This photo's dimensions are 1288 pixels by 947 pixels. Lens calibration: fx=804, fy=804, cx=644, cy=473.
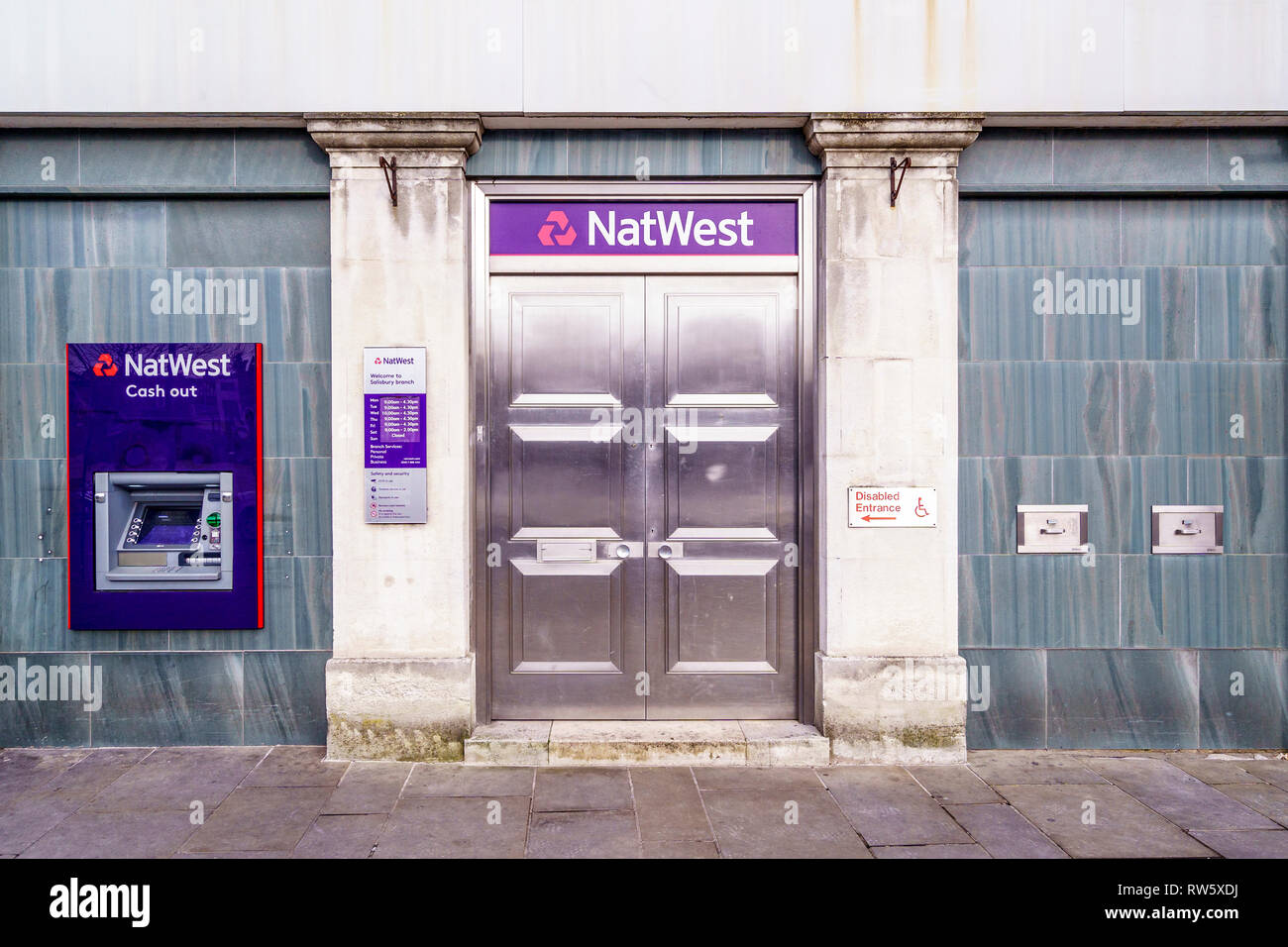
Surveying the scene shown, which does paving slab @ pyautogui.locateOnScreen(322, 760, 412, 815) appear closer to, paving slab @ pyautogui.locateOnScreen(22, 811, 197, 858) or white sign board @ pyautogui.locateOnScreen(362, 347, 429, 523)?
paving slab @ pyautogui.locateOnScreen(22, 811, 197, 858)

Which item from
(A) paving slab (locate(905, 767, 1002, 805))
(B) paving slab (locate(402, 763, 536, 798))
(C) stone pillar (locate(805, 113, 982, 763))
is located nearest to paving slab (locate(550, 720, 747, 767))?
(B) paving slab (locate(402, 763, 536, 798))

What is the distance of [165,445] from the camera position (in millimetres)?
5328

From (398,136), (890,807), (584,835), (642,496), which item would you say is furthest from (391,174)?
(890,807)

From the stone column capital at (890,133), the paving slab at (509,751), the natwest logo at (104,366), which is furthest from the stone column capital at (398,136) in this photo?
the paving slab at (509,751)

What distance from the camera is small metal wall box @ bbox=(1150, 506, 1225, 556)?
17.8 ft

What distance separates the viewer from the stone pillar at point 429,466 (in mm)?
5180

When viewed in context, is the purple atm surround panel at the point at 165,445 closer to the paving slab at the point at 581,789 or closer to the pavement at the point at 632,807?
the pavement at the point at 632,807

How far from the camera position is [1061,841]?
163 inches

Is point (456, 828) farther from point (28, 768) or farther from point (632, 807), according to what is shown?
point (28, 768)
